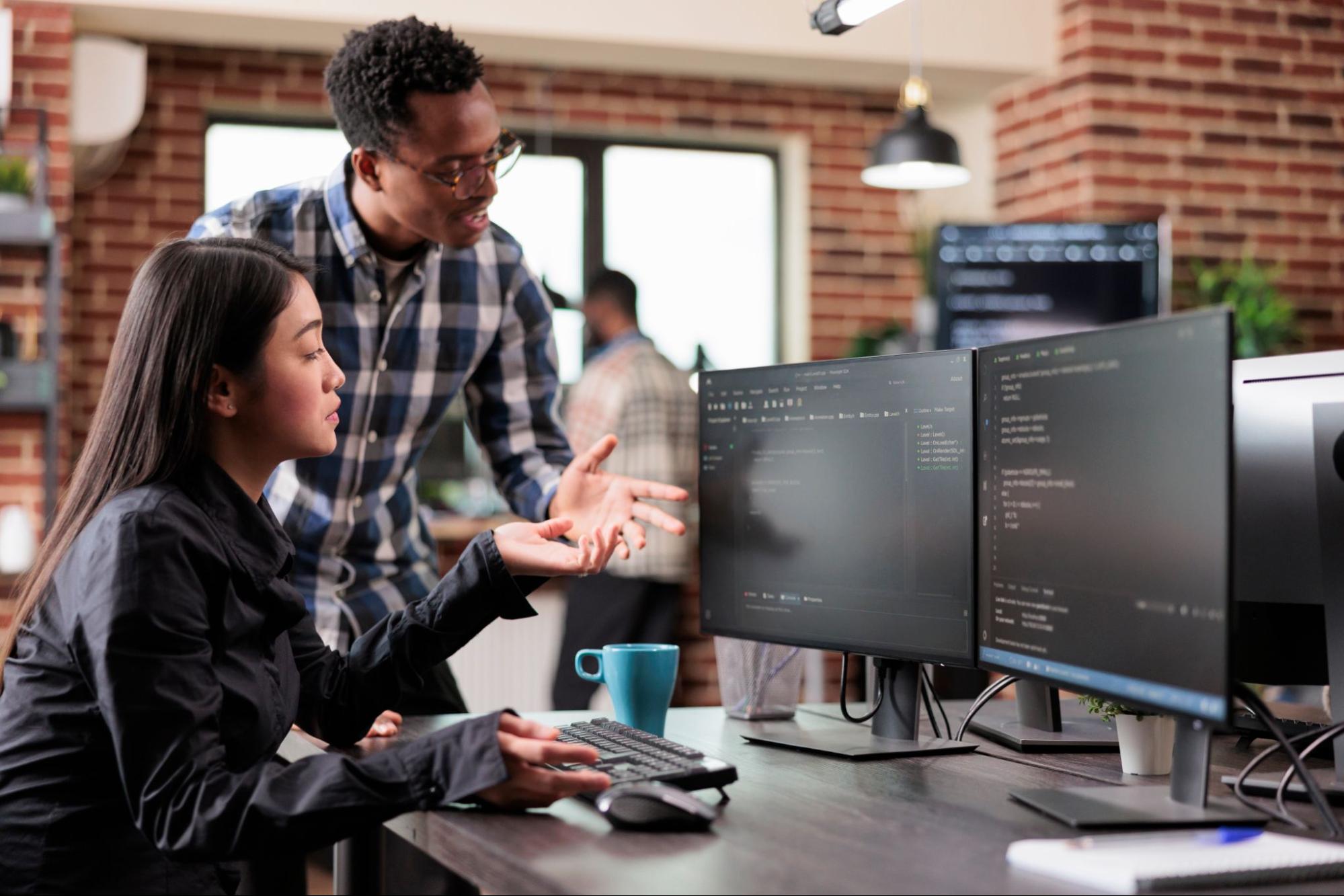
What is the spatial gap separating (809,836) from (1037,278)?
3606 millimetres

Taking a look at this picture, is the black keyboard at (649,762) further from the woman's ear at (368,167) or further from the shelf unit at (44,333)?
the shelf unit at (44,333)

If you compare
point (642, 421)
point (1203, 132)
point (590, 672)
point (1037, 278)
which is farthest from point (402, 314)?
point (1203, 132)

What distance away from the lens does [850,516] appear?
1599mm

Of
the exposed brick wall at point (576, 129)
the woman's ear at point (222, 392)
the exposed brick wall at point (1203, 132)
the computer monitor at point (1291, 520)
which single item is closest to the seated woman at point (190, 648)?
the woman's ear at point (222, 392)

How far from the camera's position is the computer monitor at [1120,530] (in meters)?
1.11

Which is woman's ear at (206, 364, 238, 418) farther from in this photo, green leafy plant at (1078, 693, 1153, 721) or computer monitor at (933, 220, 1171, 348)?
computer monitor at (933, 220, 1171, 348)

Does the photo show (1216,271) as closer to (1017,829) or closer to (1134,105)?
(1134,105)

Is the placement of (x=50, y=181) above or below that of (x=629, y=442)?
above

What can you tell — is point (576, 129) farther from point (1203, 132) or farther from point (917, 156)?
point (1203, 132)

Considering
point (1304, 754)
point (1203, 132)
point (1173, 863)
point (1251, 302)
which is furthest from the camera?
point (1203, 132)

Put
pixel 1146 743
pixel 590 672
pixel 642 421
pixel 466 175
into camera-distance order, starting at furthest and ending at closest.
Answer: pixel 642 421 < pixel 466 175 < pixel 590 672 < pixel 1146 743

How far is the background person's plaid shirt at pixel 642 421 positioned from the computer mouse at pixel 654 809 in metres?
3.07

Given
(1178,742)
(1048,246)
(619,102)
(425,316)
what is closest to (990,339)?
(1048,246)

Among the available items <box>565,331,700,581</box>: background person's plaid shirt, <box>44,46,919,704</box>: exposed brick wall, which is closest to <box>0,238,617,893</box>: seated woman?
<box>565,331,700,581</box>: background person's plaid shirt
